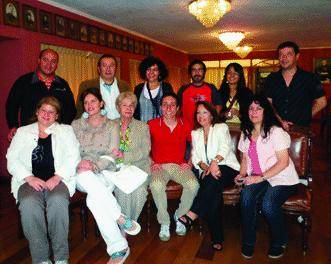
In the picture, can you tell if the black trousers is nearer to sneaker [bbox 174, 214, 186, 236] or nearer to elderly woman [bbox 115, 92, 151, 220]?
sneaker [bbox 174, 214, 186, 236]

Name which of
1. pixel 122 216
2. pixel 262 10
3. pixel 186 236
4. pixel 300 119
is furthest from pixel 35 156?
pixel 262 10

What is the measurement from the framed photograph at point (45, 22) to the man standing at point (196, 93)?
2439 millimetres

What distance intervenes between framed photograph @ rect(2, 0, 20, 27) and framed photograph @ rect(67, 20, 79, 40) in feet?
3.68

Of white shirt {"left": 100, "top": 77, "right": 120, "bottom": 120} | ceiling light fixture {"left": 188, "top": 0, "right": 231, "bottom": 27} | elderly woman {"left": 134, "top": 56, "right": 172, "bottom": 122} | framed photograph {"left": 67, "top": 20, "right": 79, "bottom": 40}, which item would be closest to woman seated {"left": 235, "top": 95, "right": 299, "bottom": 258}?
elderly woman {"left": 134, "top": 56, "right": 172, "bottom": 122}

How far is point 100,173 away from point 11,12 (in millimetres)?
2722

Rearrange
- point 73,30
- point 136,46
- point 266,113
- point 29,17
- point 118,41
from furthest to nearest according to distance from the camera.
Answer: point 136,46, point 118,41, point 73,30, point 29,17, point 266,113

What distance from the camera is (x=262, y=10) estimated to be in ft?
18.0

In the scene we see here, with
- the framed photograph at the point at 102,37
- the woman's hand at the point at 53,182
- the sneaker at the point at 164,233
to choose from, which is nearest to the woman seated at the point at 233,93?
the sneaker at the point at 164,233

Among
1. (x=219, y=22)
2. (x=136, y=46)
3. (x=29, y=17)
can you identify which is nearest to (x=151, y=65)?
(x=29, y=17)

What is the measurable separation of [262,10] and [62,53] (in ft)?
11.4

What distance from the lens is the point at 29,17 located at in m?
4.33

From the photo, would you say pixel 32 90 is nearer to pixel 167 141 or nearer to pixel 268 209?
pixel 167 141

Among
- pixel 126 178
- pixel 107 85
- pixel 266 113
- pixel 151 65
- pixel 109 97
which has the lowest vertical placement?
pixel 126 178

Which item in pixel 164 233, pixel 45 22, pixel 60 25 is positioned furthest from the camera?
pixel 60 25
